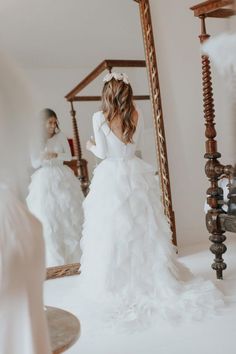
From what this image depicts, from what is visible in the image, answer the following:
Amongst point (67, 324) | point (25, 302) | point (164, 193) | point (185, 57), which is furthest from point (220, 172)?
point (25, 302)

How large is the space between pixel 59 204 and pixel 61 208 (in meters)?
0.03

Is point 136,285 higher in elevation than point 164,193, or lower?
lower

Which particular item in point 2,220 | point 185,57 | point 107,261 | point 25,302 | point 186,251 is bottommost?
point 186,251

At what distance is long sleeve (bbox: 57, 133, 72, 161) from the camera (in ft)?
9.06

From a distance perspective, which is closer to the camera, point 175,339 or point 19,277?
point 19,277

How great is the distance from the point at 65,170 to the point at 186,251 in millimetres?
1150

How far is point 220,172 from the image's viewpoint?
8.48 feet

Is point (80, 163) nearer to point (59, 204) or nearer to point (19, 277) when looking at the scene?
point (59, 204)

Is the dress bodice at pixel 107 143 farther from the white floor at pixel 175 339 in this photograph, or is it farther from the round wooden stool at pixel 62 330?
the round wooden stool at pixel 62 330

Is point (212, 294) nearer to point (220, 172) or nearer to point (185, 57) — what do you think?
point (220, 172)

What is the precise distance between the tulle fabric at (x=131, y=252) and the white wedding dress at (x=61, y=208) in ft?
1.02

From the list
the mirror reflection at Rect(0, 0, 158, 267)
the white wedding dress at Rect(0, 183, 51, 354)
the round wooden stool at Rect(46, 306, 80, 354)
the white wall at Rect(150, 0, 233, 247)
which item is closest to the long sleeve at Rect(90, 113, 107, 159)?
the mirror reflection at Rect(0, 0, 158, 267)

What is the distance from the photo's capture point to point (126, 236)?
7.74ft

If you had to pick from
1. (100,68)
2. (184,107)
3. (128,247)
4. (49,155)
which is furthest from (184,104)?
(128,247)
